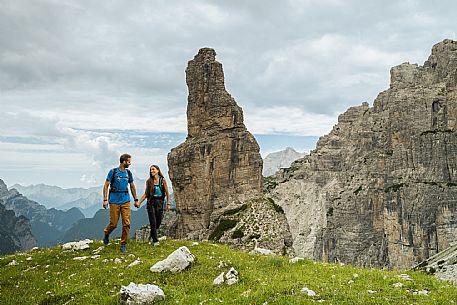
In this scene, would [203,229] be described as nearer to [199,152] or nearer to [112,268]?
[199,152]

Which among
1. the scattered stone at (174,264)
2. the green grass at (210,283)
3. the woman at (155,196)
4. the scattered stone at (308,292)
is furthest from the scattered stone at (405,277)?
the woman at (155,196)

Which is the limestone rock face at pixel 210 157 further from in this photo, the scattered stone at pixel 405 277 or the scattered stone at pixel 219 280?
the scattered stone at pixel 219 280

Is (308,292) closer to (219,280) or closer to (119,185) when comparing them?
(219,280)

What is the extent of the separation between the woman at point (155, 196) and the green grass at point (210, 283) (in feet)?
9.38

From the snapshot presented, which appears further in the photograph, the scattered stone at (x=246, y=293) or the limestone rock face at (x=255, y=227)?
the limestone rock face at (x=255, y=227)

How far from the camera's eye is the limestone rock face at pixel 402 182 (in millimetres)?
138250

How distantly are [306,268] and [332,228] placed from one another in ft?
553

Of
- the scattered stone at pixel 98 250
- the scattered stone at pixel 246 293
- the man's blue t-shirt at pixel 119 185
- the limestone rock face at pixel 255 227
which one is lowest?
the limestone rock face at pixel 255 227

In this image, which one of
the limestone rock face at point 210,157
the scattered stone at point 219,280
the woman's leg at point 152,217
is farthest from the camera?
the limestone rock face at point 210,157

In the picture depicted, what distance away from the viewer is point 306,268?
15062mm

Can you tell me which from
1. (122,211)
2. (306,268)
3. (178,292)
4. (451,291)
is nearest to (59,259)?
(122,211)

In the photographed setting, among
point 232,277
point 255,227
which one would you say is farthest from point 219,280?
point 255,227

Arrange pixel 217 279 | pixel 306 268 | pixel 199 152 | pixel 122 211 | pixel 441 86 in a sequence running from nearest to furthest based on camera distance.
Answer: pixel 217 279, pixel 306 268, pixel 122 211, pixel 199 152, pixel 441 86

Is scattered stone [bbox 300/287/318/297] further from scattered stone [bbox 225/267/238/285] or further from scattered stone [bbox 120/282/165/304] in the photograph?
scattered stone [bbox 120/282/165/304]
